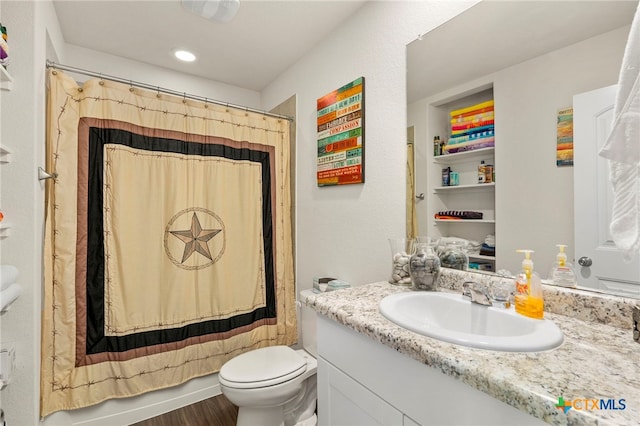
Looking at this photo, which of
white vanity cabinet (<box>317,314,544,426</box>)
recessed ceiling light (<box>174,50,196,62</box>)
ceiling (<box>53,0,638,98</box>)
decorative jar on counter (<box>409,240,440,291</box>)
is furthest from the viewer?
recessed ceiling light (<box>174,50,196,62</box>)

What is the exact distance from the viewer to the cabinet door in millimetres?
801

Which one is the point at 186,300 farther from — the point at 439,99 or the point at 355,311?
the point at 439,99

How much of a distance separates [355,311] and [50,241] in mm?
1578

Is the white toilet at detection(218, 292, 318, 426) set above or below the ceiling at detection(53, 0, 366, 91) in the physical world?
below

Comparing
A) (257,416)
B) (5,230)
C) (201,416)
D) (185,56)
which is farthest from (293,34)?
(201,416)

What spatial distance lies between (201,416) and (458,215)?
73.5 inches

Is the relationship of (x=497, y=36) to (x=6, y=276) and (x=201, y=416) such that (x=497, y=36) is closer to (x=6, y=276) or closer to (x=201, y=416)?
(x=6, y=276)

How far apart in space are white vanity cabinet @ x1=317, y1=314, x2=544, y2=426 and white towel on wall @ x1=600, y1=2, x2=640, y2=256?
1.63 ft

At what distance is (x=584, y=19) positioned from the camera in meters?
0.86

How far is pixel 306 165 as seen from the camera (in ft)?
7.09

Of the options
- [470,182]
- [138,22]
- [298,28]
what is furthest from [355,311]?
[138,22]

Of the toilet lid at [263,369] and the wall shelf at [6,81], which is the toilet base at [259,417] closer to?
the toilet lid at [263,369]

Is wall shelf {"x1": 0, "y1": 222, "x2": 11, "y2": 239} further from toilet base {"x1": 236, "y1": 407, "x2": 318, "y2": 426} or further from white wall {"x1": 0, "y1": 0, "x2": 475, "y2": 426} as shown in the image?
toilet base {"x1": 236, "y1": 407, "x2": 318, "y2": 426}

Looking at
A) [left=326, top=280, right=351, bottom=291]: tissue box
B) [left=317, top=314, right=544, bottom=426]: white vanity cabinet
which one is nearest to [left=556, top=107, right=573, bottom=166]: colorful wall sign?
[left=317, top=314, right=544, bottom=426]: white vanity cabinet
